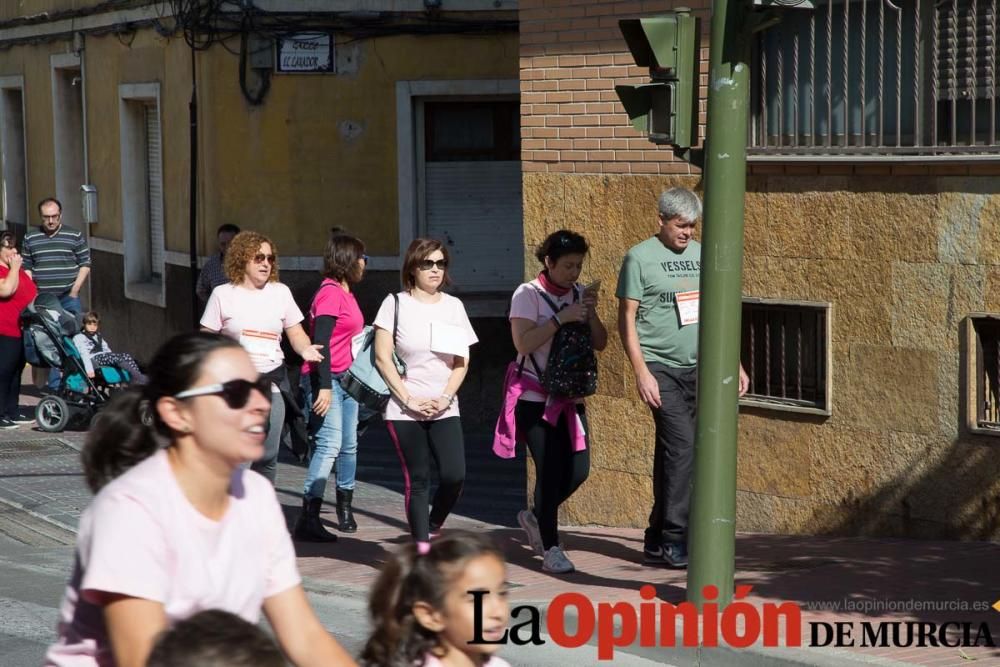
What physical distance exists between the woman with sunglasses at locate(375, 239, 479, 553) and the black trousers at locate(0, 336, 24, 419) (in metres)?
7.37

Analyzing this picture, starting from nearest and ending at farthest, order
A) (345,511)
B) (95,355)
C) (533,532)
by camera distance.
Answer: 1. (533,532)
2. (345,511)
3. (95,355)

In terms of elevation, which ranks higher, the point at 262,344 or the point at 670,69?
the point at 670,69

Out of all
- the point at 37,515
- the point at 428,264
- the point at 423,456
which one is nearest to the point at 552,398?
the point at 423,456

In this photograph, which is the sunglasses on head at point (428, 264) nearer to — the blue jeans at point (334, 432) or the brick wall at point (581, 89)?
the blue jeans at point (334, 432)

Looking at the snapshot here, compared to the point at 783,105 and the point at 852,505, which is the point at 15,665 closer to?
the point at 852,505

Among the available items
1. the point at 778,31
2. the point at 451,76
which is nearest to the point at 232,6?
the point at 451,76

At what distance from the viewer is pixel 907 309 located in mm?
8422

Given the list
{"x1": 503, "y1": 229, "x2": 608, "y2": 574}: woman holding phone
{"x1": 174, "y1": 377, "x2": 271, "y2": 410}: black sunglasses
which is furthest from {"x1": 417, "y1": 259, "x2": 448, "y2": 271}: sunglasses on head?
{"x1": 174, "y1": 377, "x2": 271, "y2": 410}: black sunglasses

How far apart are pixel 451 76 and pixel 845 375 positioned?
23.4 ft

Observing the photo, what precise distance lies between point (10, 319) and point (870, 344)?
853 cm

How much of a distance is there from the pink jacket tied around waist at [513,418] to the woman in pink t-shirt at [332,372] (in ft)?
4.65

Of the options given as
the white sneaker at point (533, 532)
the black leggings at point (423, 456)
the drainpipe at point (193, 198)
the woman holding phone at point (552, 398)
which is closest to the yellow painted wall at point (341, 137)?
the drainpipe at point (193, 198)

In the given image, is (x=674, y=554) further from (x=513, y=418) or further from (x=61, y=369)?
(x=61, y=369)

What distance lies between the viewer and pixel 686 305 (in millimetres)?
7941
